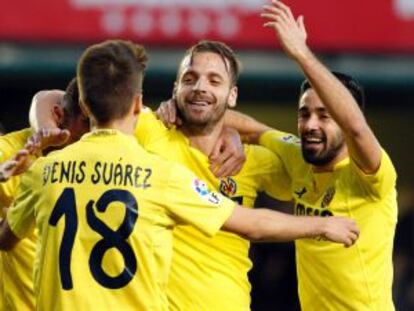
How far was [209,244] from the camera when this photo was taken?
25.1ft

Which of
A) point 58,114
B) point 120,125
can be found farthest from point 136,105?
point 58,114

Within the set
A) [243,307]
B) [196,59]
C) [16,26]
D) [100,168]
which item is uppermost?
[16,26]

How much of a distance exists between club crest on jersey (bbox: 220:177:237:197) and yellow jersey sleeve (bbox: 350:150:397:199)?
0.66 meters

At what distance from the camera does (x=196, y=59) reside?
7863 millimetres

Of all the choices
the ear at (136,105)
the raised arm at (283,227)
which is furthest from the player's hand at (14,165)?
the raised arm at (283,227)

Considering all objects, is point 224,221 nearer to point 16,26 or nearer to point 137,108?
point 137,108

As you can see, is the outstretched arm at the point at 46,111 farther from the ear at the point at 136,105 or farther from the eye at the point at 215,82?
the ear at the point at 136,105

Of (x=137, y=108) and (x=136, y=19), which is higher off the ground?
(x=136, y=19)

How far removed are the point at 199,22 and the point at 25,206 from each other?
7.24 m

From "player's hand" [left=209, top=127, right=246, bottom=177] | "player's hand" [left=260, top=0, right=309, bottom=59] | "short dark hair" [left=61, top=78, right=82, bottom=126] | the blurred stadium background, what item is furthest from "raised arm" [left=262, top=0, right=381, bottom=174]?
the blurred stadium background

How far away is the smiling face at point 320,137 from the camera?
25.6ft

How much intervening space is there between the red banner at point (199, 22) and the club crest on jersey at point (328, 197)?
5.88 meters

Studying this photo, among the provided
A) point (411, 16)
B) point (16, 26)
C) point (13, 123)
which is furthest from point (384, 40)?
point (13, 123)

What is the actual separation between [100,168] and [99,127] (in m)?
0.20
